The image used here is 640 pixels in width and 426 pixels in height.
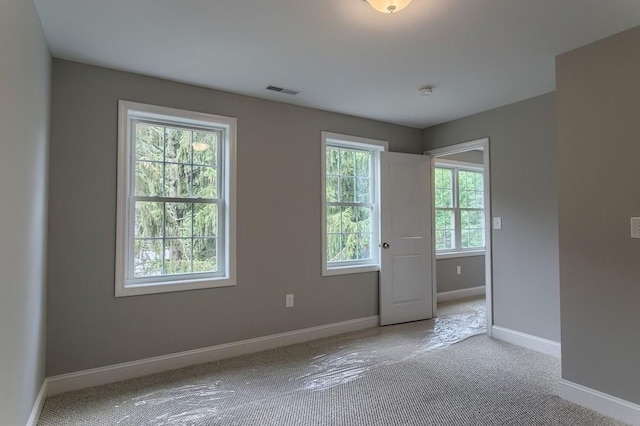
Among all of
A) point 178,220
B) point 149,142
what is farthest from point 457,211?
point 149,142

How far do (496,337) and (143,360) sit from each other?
3.35m

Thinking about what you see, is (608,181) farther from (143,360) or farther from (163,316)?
(143,360)

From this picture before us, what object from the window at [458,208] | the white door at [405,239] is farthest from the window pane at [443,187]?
the white door at [405,239]

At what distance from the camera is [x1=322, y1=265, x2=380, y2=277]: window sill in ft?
12.5

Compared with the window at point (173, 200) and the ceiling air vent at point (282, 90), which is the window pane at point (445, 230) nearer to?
the ceiling air vent at point (282, 90)

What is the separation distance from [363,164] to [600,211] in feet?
8.11

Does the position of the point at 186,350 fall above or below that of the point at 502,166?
below

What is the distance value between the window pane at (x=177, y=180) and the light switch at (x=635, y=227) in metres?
3.26

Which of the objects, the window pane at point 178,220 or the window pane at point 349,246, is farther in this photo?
the window pane at point 349,246

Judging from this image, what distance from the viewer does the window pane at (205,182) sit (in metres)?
3.24

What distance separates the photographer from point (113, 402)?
241 cm

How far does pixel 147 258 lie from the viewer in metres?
3.01

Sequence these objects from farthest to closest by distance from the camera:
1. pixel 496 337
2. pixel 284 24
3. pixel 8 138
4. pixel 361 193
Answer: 1. pixel 361 193
2. pixel 496 337
3. pixel 284 24
4. pixel 8 138

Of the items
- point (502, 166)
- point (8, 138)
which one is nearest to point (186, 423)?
point (8, 138)
